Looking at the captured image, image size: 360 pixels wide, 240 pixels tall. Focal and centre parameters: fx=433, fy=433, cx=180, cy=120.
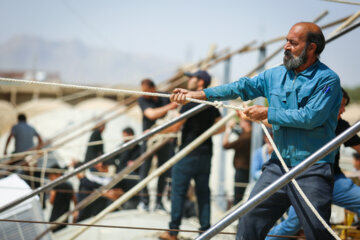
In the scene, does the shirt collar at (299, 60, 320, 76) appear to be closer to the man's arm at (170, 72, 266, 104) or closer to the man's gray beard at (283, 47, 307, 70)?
the man's gray beard at (283, 47, 307, 70)

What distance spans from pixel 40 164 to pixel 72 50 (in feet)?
541

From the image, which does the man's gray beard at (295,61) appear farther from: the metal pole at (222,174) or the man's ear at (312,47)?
the metal pole at (222,174)

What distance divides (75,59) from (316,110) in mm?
151664

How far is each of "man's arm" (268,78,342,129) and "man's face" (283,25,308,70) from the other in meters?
0.19

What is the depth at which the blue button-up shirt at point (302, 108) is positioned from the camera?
2.27 metres

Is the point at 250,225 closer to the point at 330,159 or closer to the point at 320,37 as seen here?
the point at 330,159

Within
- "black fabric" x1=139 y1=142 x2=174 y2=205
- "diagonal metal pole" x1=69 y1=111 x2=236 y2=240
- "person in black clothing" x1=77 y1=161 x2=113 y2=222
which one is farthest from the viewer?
"person in black clothing" x1=77 y1=161 x2=113 y2=222

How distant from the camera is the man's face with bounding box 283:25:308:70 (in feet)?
7.77

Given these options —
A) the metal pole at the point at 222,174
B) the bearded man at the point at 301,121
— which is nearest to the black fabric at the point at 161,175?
the metal pole at the point at 222,174

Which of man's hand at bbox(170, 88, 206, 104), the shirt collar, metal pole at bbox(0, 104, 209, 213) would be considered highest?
the shirt collar

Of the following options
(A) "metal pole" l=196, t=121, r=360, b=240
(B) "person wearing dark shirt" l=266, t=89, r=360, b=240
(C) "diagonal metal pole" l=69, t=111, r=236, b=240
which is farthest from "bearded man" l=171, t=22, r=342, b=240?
(C) "diagonal metal pole" l=69, t=111, r=236, b=240

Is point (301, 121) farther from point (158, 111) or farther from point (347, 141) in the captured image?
point (158, 111)

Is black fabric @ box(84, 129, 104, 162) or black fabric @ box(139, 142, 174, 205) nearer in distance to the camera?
black fabric @ box(139, 142, 174, 205)

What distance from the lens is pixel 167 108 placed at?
475cm
